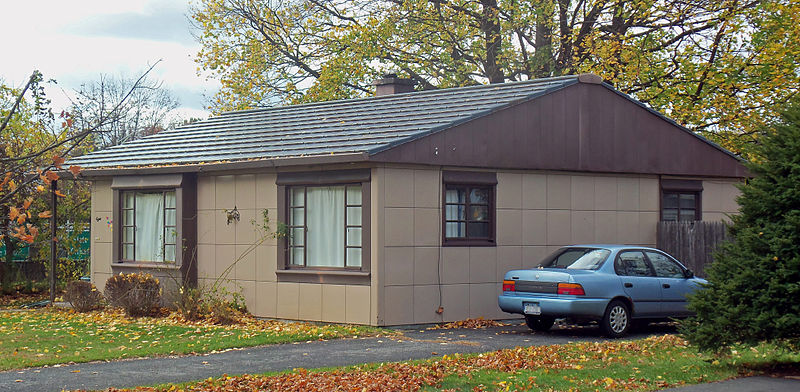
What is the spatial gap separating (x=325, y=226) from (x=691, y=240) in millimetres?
8103

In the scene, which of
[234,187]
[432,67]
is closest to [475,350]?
[234,187]

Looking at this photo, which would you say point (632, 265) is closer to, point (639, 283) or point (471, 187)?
point (639, 283)

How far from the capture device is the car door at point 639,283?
16109 mm

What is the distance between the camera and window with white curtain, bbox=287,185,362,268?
689 inches

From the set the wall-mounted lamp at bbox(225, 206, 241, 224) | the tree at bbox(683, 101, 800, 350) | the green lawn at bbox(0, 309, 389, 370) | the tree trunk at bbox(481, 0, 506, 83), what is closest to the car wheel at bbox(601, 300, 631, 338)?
the green lawn at bbox(0, 309, 389, 370)

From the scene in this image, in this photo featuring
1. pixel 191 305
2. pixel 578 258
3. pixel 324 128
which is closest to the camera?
pixel 578 258

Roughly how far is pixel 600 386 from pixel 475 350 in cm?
337

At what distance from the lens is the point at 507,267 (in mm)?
18672

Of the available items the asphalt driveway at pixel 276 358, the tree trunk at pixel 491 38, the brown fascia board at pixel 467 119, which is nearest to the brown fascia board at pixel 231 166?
the brown fascia board at pixel 467 119

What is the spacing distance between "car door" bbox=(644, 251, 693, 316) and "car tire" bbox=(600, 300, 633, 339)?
2.73ft

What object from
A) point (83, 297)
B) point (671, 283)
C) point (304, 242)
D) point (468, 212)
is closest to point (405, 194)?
point (468, 212)

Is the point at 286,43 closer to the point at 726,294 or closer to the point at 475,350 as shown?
the point at 475,350

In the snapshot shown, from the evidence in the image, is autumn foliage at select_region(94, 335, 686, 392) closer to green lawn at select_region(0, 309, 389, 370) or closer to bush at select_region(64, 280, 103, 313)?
green lawn at select_region(0, 309, 389, 370)

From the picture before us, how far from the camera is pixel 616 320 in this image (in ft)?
52.1
